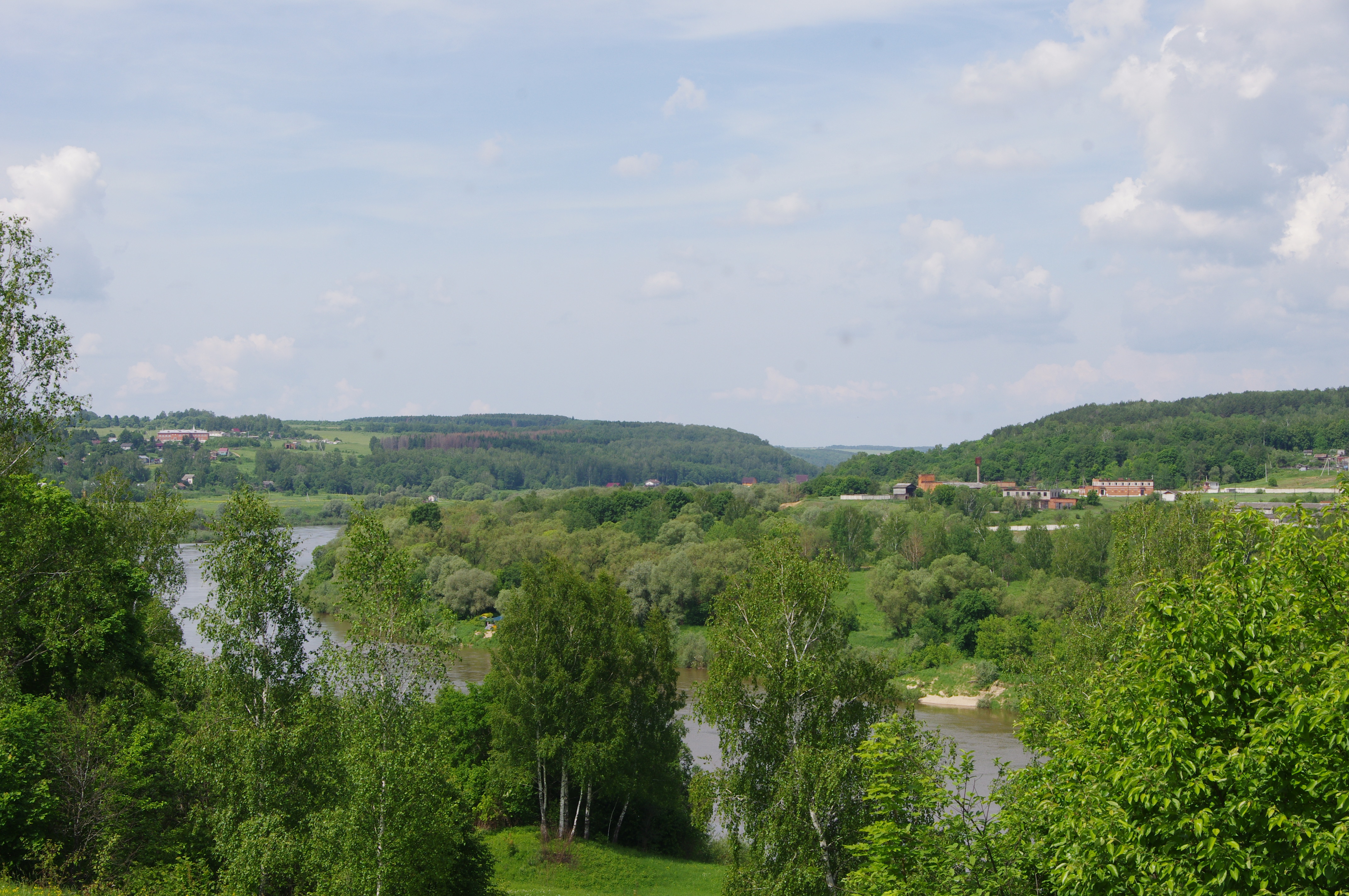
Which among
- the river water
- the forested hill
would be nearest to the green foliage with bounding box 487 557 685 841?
the river water

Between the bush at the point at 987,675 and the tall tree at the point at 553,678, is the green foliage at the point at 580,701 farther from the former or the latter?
the bush at the point at 987,675

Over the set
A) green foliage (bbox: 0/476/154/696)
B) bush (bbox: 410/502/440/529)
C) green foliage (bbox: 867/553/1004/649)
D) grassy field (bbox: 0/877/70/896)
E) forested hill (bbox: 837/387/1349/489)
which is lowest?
green foliage (bbox: 867/553/1004/649)

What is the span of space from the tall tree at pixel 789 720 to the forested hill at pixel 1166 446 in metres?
137

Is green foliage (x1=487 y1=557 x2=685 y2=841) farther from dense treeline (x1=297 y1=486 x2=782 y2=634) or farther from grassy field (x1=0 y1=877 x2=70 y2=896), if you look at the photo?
dense treeline (x1=297 y1=486 x2=782 y2=634)

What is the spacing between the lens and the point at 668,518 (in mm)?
116188

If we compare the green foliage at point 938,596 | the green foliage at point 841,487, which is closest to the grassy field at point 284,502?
the green foliage at point 841,487

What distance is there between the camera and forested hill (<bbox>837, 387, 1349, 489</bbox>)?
479 ft

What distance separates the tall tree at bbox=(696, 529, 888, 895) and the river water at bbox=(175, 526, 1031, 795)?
→ 11.9m

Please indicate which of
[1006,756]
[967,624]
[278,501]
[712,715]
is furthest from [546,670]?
[278,501]

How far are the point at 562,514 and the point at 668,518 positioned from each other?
13.6 meters

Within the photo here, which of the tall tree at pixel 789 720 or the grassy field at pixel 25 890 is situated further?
the tall tree at pixel 789 720

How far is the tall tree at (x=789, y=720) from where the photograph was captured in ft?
63.7

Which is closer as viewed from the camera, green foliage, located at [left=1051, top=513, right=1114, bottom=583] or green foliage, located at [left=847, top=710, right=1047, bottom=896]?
green foliage, located at [left=847, top=710, right=1047, bottom=896]

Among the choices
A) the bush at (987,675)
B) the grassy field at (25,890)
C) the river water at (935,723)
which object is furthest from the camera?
the bush at (987,675)
